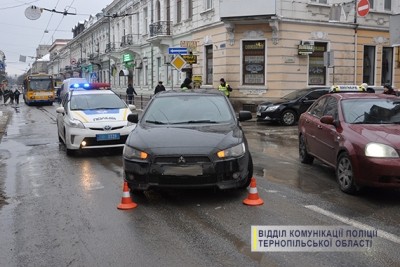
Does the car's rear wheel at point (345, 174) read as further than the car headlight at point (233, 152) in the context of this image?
Yes

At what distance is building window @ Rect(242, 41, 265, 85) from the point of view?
23969 millimetres

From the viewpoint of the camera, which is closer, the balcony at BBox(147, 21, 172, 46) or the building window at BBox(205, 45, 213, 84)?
the building window at BBox(205, 45, 213, 84)

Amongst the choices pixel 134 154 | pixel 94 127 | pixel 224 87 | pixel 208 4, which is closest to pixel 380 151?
pixel 134 154

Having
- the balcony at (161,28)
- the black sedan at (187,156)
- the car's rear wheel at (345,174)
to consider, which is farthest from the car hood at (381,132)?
the balcony at (161,28)

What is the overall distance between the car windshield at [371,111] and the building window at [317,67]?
16.9 meters

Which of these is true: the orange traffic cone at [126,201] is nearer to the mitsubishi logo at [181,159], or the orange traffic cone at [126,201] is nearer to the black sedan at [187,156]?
the black sedan at [187,156]

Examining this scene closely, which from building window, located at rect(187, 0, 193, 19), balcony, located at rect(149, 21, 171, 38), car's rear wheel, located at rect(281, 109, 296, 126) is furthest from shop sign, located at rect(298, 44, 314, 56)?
balcony, located at rect(149, 21, 171, 38)

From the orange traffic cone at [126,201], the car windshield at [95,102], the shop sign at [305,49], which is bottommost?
the orange traffic cone at [126,201]

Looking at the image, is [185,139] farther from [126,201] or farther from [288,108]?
[288,108]

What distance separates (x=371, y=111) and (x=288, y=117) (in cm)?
1119

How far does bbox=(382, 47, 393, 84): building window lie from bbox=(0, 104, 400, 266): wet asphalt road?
20476 millimetres

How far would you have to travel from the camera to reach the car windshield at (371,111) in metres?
7.50

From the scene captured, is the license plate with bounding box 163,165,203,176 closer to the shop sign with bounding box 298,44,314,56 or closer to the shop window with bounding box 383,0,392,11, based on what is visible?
the shop sign with bounding box 298,44,314,56

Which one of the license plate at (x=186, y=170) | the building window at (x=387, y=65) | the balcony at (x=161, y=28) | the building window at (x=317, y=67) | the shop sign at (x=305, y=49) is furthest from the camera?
the balcony at (x=161, y=28)
